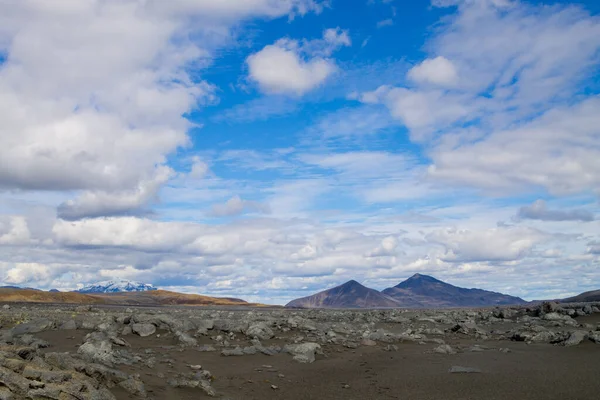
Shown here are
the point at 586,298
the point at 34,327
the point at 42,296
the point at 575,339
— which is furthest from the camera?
the point at 42,296

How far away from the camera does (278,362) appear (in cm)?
1609

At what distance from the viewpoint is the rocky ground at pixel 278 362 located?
10.7 m

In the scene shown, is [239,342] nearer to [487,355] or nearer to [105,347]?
[105,347]

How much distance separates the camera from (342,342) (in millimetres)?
19422

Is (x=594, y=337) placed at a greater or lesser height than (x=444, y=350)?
greater

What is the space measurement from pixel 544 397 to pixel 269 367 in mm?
8102

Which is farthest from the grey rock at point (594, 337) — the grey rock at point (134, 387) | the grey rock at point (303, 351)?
the grey rock at point (134, 387)

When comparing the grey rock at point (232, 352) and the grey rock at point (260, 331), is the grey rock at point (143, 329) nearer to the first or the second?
the grey rock at point (260, 331)

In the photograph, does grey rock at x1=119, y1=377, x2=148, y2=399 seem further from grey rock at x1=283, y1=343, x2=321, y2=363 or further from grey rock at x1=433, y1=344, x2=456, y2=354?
grey rock at x1=433, y1=344, x2=456, y2=354

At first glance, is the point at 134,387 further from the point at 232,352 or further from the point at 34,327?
the point at 34,327

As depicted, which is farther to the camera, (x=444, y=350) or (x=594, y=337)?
(x=594, y=337)

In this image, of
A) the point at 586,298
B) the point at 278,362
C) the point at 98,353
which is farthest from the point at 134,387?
the point at 586,298

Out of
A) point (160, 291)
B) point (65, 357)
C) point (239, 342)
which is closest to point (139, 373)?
point (65, 357)

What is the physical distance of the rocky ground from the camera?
422 inches
